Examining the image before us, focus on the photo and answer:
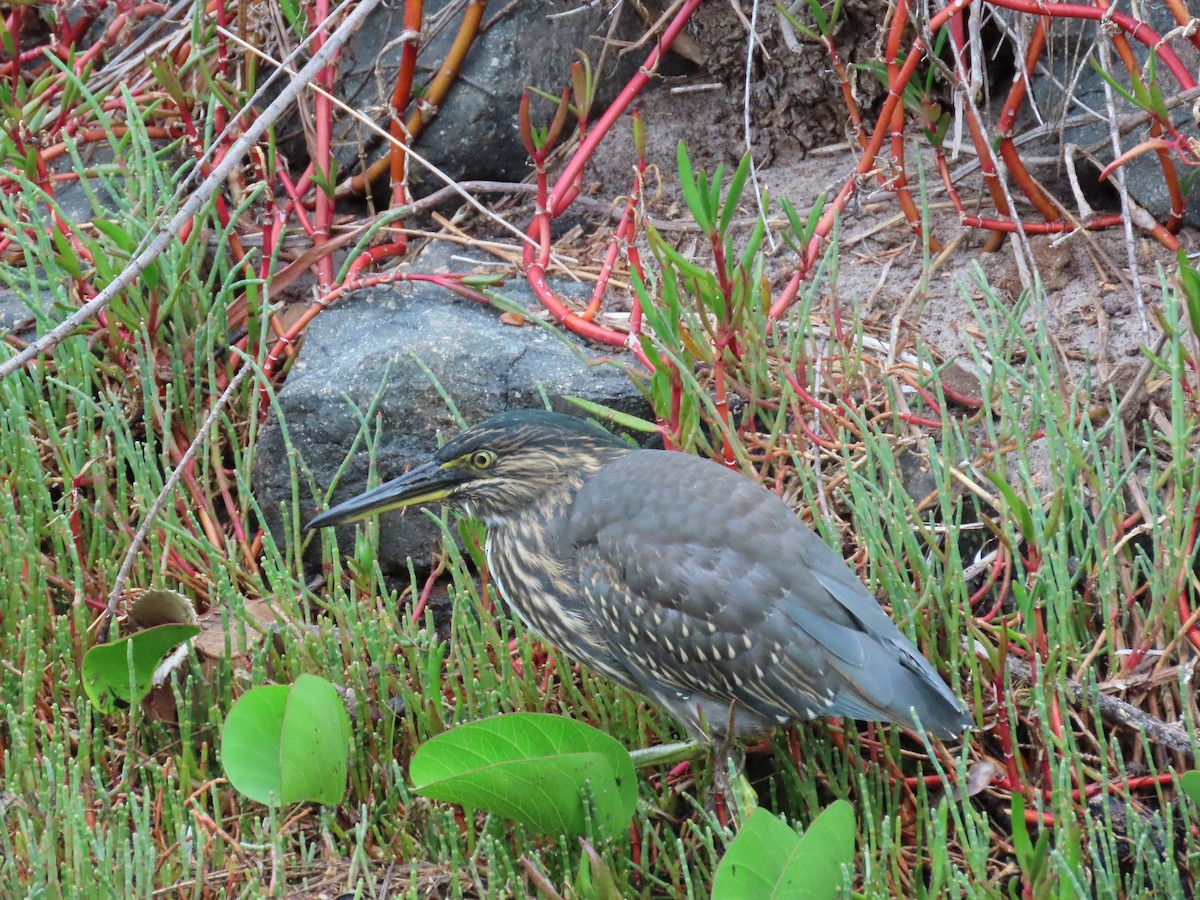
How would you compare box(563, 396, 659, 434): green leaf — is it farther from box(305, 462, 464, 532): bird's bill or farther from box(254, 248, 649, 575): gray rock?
box(305, 462, 464, 532): bird's bill

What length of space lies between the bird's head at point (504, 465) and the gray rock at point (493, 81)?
1.71 meters

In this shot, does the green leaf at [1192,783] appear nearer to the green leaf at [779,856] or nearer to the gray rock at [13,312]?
the green leaf at [779,856]

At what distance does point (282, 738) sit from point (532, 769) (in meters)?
0.48

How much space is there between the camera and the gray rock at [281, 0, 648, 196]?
4.39 m

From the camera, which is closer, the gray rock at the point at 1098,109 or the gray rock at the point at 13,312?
the gray rock at the point at 1098,109

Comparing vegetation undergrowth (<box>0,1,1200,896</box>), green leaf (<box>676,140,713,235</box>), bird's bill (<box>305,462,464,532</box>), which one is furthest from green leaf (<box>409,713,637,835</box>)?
green leaf (<box>676,140,713,235</box>)

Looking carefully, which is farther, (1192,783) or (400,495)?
(400,495)

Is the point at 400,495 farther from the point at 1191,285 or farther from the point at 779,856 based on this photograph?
the point at 1191,285

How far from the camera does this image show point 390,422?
3.60 m

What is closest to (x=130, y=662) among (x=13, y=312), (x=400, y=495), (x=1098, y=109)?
(x=400, y=495)

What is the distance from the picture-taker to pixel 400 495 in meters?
2.91

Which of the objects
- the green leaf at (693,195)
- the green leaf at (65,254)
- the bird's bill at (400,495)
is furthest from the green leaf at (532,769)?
the green leaf at (65,254)

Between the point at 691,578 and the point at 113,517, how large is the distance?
5.60 ft

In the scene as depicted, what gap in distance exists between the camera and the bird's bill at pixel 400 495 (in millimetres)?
2896
